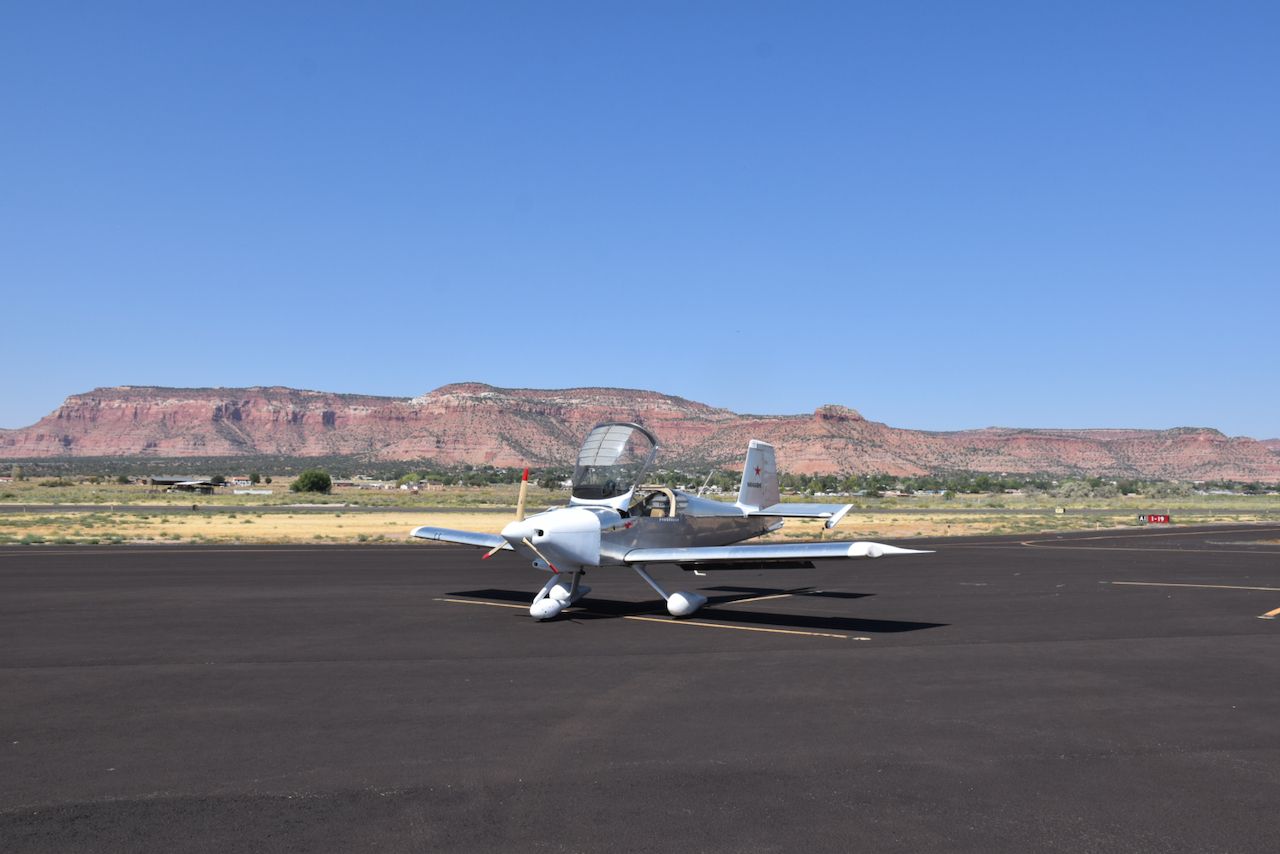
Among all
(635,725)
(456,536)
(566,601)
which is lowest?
(635,725)

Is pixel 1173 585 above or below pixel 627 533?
below

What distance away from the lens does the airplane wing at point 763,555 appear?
45.8 feet

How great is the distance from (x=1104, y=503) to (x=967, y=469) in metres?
91.4

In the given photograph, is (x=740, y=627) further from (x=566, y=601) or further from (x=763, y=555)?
(x=566, y=601)

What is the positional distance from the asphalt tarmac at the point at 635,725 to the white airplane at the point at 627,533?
95 centimetres

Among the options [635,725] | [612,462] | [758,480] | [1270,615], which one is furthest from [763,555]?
[1270,615]

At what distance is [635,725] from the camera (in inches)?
354

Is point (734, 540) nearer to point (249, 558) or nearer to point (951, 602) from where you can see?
point (951, 602)

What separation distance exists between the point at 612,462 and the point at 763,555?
3298mm

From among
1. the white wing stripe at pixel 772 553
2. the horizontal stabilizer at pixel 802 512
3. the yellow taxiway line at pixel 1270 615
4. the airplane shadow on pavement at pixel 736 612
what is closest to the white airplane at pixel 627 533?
the white wing stripe at pixel 772 553

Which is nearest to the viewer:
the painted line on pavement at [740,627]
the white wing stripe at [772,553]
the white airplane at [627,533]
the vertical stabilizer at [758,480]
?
the white wing stripe at [772,553]

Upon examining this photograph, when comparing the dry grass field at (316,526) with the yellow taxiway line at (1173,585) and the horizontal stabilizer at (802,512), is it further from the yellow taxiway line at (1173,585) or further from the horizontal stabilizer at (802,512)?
the horizontal stabilizer at (802,512)

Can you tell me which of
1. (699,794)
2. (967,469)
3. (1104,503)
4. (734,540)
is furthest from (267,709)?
(967,469)

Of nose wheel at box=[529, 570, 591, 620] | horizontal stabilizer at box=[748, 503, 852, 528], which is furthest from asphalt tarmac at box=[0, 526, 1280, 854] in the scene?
horizontal stabilizer at box=[748, 503, 852, 528]
